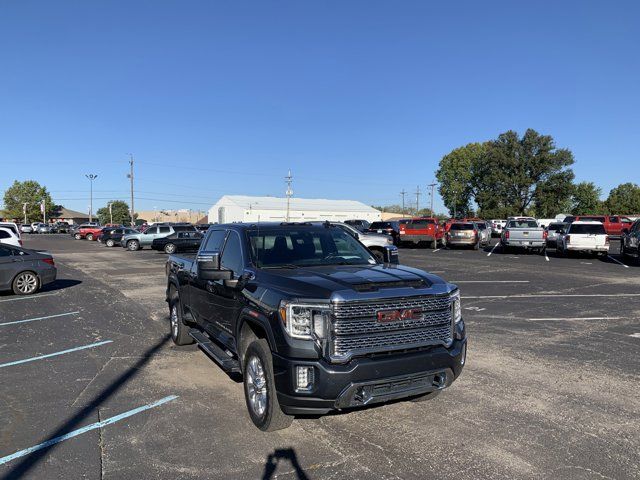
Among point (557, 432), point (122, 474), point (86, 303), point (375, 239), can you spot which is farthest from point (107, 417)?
point (375, 239)

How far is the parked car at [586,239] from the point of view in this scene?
22.3 metres

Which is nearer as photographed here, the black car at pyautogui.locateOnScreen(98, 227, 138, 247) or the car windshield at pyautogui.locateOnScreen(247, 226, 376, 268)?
the car windshield at pyautogui.locateOnScreen(247, 226, 376, 268)

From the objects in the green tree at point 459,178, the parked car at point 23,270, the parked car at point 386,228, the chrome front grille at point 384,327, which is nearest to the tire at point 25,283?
the parked car at point 23,270

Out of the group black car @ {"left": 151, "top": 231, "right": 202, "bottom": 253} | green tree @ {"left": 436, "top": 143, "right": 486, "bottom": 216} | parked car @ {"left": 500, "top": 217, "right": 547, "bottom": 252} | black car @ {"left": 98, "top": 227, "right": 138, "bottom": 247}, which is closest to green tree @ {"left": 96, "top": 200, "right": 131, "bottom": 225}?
green tree @ {"left": 436, "top": 143, "right": 486, "bottom": 216}

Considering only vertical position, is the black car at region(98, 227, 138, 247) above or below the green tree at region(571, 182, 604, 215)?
below

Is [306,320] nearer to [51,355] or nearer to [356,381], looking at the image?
[356,381]

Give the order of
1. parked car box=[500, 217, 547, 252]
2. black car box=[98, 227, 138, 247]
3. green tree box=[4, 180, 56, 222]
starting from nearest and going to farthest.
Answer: parked car box=[500, 217, 547, 252], black car box=[98, 227, 138, 247], green tree box=[4, 180, 56, 222]

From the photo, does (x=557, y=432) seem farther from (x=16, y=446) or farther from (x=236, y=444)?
(x=16, y=446)

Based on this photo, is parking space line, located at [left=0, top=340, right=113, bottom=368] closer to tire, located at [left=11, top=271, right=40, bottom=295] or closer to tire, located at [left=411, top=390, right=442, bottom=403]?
tire, located at [left=411, top=390, right=442, bottom=403]

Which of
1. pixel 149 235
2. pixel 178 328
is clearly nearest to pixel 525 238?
pixel 178 328

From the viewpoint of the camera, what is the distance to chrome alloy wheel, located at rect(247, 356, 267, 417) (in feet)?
13.8

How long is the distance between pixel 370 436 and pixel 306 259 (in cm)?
183

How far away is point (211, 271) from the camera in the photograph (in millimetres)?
4781

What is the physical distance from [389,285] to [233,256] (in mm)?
1997
